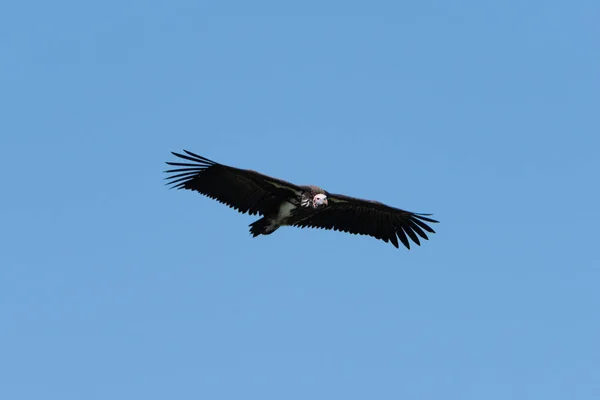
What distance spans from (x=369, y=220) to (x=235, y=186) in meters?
5.13

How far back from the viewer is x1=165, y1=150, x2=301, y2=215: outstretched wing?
3027cm

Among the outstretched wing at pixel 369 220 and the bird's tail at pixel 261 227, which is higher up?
A: the outstretched wing at pixel 369 220

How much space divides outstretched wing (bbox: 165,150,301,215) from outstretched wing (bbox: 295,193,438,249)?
1.62 meters

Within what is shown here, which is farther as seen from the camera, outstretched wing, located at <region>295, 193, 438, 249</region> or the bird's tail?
outstretched wing, located at <region>295, 193, 438, 249</region>

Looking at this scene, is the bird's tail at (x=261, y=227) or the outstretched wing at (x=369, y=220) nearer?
the bird's tail at (x=261, y=227)

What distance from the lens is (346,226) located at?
33.8m

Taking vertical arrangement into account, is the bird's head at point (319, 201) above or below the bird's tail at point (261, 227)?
above

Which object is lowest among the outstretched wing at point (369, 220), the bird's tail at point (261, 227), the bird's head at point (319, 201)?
the bird's tail at point (261, 227)

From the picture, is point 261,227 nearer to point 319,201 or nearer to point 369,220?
point 319,201

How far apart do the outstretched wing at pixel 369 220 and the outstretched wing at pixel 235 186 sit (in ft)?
5.32

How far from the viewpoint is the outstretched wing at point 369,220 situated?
33.1 metres

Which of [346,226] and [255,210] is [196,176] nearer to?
[255,210]

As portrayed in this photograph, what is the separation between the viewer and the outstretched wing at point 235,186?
30266 millimetres

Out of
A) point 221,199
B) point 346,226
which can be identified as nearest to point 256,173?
point 221,199
